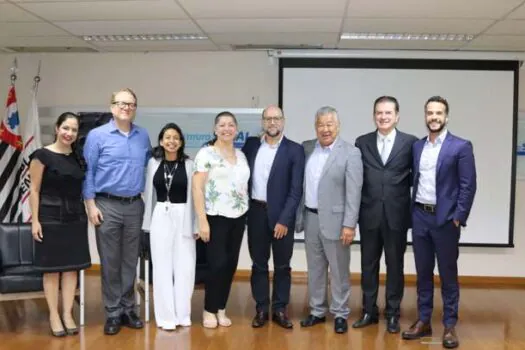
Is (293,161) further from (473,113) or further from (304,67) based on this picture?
(473,113)

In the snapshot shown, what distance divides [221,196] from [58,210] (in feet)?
3.67

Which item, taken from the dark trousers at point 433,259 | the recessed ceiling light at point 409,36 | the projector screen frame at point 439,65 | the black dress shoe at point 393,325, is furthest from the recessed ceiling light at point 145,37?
the black dress shoe at point 393,325

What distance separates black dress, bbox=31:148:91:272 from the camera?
3715 millimetres

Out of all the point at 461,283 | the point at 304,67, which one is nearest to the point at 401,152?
the point at 304,67

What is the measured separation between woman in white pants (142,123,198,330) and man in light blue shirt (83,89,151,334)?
108mm

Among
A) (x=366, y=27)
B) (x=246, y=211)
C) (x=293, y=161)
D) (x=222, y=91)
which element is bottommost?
(x=246, y=211)

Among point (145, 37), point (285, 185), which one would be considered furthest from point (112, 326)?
point (145, 37)

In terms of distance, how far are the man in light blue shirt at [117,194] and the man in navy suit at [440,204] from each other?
1.97 meters

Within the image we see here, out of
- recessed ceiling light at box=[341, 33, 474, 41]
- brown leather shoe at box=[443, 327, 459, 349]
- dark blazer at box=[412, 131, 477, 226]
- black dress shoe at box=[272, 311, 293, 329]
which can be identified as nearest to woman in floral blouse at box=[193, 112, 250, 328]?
black dress shoe at box=[272, 311, 293, 329]

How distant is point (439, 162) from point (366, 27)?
1617 mm

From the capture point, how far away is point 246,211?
400 centimetres

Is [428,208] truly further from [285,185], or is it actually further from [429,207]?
[285,185]

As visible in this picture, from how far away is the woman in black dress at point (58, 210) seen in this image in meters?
3.71

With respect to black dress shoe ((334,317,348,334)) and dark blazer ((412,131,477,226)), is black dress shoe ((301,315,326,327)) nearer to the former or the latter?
black dress shoe ((334,317,348,334))
